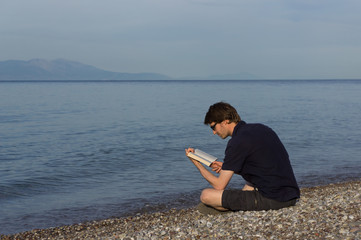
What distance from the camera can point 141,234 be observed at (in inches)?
241

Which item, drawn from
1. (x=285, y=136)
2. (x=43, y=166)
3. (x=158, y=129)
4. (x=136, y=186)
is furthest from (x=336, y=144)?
(x=43, y=166)

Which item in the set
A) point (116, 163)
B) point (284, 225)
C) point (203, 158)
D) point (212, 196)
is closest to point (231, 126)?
point (203, 158)

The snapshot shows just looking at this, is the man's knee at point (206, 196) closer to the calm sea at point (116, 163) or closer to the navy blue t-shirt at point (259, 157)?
the navy blue t-shirt at point (259, 157)

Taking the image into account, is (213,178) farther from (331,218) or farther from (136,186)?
(136,186)

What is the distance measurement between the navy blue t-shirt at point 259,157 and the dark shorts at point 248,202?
0.25m

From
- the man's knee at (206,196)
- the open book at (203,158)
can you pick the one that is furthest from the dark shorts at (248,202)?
the open book at (203,158)

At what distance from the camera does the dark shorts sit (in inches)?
247

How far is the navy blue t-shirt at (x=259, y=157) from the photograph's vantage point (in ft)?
18.8

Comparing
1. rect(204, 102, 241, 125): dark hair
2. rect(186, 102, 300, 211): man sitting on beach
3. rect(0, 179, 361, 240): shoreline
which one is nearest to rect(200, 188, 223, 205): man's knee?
rect(186, 102, 300, 211): man sitting on beach

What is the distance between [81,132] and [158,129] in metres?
4.71

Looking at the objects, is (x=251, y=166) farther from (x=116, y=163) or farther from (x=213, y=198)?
(x=116, y=163)

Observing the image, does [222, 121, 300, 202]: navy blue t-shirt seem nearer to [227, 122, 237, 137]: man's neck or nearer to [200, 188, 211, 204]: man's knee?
[227, 122, 237, 137]: man's neck

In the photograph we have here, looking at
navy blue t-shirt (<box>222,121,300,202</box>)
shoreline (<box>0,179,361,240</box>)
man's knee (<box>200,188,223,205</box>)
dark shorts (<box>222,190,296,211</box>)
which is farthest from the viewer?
man's knee (<box>200,188,223,205</box>)

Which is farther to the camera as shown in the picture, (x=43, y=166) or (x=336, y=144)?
(x=336, y=144)
